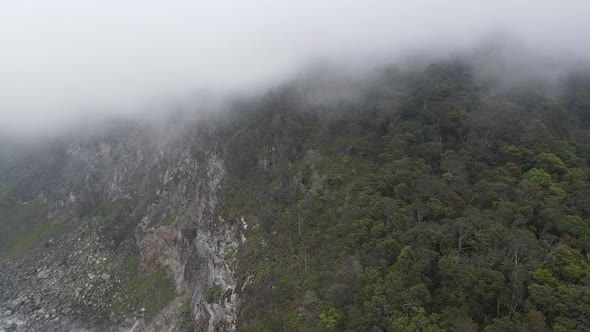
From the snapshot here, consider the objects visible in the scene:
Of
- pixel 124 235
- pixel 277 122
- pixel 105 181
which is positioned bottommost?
pixel 124 235

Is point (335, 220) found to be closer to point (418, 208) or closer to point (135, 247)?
point (418, 208)

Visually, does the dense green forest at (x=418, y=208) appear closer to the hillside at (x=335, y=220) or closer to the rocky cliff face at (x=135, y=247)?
the hillside at (x=335, y=220)

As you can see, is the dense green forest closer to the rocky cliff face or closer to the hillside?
the hillside

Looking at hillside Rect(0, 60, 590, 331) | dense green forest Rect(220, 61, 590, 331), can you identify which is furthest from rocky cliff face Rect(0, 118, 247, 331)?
dense green forest Rect(220, 61, 590, 331)

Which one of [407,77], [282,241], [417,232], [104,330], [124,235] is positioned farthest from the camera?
[124,235]

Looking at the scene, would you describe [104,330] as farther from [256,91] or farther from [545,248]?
[545,248]

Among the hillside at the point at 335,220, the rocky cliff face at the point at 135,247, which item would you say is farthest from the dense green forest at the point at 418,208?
the rocky cliff face at the point at 135,247

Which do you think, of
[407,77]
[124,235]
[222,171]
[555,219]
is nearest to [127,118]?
[124,235]
